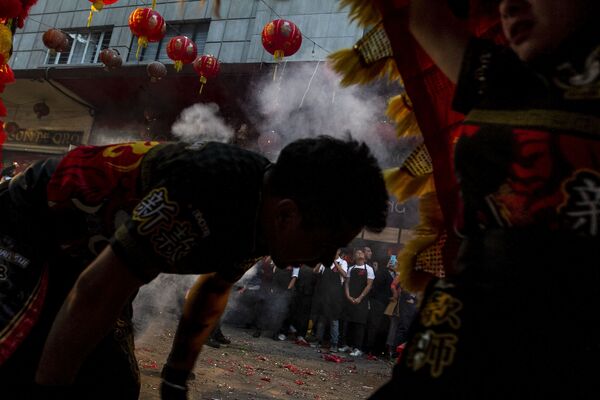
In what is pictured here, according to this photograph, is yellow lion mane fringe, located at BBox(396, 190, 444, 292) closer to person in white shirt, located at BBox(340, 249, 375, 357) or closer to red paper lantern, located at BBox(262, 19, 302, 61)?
person in white shirt, located at BBox(340, 249, 375, 357)

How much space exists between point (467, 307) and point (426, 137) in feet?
2.96

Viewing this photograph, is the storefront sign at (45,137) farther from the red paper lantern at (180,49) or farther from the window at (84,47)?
the red paper lantern at (180,49)

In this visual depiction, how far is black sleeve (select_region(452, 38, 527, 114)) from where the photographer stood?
0.97 meters

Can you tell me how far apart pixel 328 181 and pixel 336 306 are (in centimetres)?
787

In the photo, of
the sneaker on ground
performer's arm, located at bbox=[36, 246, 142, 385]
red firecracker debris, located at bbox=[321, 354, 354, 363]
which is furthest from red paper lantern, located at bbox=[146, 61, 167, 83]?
performer's arm, located at bbox=[36, 246, 142, 385]

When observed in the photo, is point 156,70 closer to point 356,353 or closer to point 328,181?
point 356,353

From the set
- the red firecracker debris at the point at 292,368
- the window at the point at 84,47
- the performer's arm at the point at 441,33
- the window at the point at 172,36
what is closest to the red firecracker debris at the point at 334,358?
the red firecracker debris at the point at 292,368

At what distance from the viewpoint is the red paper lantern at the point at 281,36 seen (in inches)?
357

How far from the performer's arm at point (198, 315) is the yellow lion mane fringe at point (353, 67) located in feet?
3.06

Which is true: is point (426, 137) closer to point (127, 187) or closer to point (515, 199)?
point (515, 199)

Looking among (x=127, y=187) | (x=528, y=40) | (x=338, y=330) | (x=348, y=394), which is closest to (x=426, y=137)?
(x=528, y=40)

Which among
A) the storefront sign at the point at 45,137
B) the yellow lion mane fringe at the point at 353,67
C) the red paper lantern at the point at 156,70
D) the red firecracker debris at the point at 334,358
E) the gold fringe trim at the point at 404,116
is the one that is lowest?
the red firecracker debris at the point at 334,358

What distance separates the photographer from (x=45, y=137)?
614 inches

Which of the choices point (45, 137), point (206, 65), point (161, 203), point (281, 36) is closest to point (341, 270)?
point (281, 36)
